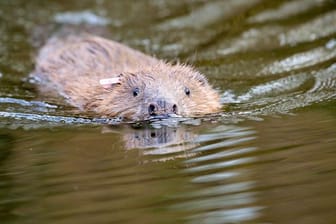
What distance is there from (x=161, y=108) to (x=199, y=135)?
56cm

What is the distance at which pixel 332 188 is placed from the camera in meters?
2.98

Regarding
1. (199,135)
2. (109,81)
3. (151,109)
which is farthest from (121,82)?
(199,135)

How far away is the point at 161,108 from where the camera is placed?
4.80 m

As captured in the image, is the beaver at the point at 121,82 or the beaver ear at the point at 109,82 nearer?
the beaver at the point at 121,82

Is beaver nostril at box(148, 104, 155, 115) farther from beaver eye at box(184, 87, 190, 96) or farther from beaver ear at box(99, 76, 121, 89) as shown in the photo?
beaver ear at box(99, 76, 121, 89)

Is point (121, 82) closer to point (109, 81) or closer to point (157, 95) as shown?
point (109, 81)

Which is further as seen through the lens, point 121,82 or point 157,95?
point 121,82

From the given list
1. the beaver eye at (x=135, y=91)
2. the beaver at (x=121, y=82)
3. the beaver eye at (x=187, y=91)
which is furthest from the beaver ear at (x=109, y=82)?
the beaver eye at (x=187, y=91)

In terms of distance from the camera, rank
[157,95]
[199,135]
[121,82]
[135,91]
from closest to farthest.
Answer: [199,135] < [157,95] < [135,91] < [121,82]

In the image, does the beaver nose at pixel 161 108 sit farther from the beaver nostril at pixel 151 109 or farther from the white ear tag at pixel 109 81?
the white ear tag at pixel 109 81

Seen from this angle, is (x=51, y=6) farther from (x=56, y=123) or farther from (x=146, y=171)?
(x=146, y=171)

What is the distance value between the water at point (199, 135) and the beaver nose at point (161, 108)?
0.08 m

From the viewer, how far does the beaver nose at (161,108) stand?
4.80 m

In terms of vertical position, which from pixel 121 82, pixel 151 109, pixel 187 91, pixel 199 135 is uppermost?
pixel 121 82
